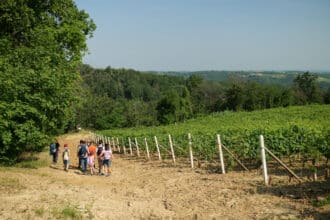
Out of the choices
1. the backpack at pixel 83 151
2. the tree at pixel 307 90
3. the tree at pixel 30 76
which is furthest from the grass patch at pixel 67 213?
the tree at pixel 307 90

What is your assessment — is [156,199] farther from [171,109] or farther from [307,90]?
[307,90]

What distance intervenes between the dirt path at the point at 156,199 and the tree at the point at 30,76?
9.50ft

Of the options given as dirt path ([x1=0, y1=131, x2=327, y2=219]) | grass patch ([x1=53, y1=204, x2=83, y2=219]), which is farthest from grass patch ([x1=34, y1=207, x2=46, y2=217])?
grass patch ([x1=53, y1=204, x2=83, y2=219])

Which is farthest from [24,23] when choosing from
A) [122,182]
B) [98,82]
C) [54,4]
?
[98,82]

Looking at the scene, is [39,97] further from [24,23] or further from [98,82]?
[98,82]

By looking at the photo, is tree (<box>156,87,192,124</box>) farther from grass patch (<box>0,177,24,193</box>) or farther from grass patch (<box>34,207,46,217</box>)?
grass patch (<box>34,207,46,217</box>)

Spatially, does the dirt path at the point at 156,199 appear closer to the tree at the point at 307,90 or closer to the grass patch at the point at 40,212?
the grass patch at the point at 40,212

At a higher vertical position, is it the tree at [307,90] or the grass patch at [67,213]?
the grass patch at [67,213]

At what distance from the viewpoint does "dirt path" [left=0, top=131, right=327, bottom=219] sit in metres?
9.62

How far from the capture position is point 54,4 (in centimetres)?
2136

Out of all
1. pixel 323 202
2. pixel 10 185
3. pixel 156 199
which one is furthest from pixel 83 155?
pixel 323 202

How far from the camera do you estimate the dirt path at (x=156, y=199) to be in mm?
9617

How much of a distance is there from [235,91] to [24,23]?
83.0 metres

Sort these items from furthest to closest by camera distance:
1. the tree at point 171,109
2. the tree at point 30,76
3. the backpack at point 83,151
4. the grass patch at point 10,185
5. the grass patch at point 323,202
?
the tree at point 171,109 < the backpack at point 83,151 < the tree at point 30,76 < the grass patch at point 10,185 < the grass patch at point 323,202
